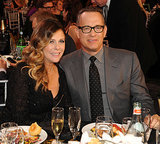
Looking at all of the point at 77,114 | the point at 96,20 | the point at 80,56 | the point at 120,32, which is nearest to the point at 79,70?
the point at 80,56

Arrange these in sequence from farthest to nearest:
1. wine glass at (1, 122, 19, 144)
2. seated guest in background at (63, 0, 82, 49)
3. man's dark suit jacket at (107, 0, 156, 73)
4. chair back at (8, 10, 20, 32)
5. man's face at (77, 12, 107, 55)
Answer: chair back at (8, 10, 20, 32), seated guest in background at (63, 0, 82, 49), man's dark suit jacket at (107, 0, 156, 73), man's face at (77, 12, 107, 55), wine glass at (1, 122, 19, 144)

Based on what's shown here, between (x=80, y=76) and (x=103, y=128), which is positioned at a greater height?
(x=80, y=76)

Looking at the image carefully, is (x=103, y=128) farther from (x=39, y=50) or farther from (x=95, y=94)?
(x=39, y=50)

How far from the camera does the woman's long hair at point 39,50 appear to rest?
2303 millimetres

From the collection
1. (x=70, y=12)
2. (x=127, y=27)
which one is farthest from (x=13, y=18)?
(x=127, y=27)

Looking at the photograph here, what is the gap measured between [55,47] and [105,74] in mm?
508

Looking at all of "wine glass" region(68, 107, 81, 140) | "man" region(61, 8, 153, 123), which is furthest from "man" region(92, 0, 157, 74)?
"wine glass" region(68, 107, 81, 140)

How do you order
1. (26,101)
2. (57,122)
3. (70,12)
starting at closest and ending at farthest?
(57,122) → (26,101) → (70,12)

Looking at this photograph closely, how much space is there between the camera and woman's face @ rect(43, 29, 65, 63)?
235 centimetres

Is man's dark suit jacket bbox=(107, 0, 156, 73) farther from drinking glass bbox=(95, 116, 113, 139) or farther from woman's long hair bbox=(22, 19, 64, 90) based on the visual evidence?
drinking glass bbox=(95, 116, 113, 139)

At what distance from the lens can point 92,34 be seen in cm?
250

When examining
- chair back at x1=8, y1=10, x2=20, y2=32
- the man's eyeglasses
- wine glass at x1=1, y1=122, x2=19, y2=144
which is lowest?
wine glass at x1=1, y1=122, x2=19, y2=144

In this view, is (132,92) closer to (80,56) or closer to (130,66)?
(130,66)

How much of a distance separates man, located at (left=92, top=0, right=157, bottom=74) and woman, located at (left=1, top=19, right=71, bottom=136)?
1508 millimetres
